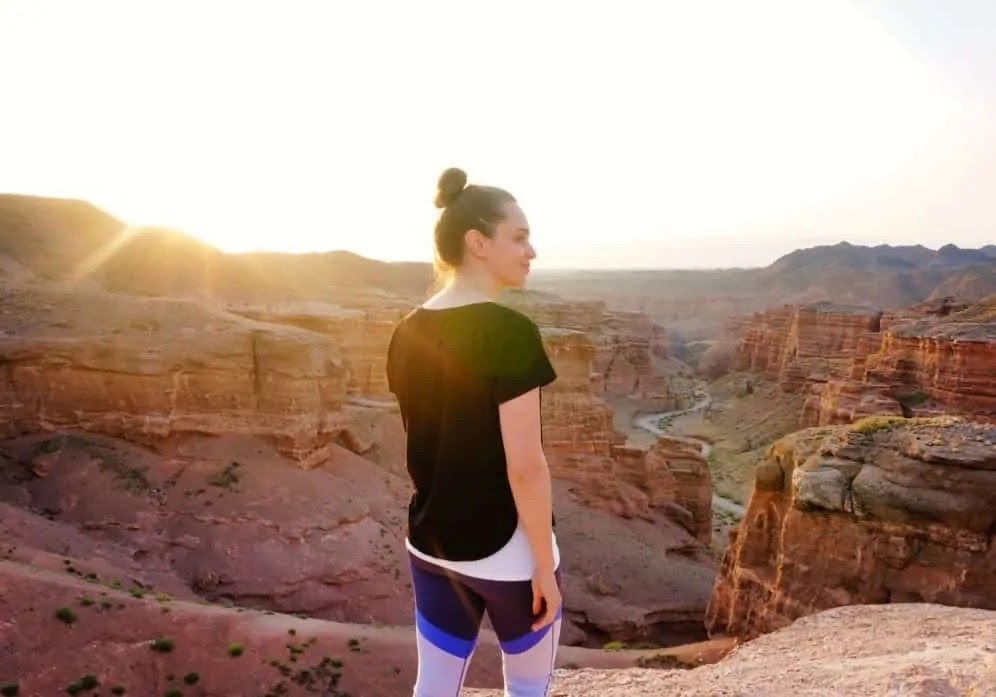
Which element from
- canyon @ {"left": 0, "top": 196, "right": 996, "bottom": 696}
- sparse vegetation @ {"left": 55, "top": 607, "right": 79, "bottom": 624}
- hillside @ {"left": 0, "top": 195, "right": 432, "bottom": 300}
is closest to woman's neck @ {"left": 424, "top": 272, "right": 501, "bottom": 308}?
canyon @ {"left": 0, "top": 196, "right": 996, "bottom": 696}

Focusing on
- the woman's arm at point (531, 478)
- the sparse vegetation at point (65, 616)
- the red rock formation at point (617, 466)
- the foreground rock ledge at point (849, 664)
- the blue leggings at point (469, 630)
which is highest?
the woman's arm at point (531, 478)

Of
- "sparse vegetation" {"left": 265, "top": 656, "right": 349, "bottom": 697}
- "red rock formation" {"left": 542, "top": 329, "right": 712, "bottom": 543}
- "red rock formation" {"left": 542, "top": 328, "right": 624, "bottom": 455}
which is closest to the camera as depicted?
"sparse vegetation" {"left": 265, "top": 656, "right": 349, "bottom": 697}

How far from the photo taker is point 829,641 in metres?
8.45

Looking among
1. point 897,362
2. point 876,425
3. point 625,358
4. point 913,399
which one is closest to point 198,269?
point 625,358

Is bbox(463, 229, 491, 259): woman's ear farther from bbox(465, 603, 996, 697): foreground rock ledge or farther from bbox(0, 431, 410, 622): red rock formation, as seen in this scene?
bbox(0, 431, 410, 622): red rock formation

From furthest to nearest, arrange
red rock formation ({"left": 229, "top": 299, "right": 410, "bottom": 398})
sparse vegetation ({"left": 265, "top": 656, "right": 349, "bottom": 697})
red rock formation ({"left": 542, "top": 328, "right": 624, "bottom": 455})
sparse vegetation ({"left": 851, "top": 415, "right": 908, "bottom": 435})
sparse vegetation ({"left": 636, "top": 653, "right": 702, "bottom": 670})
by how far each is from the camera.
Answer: red rock formation ({"left": 229, "top": 299, "right": 410, "bottom": 398}) < red rock formation ({"left": 542, "top": 328, "right": 624, "bottom": 455}) < sparse vegetation ({"left": 636, "top": 653, "right": 702, "bottom": 670}) < sparse vegetation ({"left": 265, "top": 656, "right": 349, "bottom": 697}) < sparse vegetation ({"left": 851, "top": 415, "right": 908, "bottom": 435})

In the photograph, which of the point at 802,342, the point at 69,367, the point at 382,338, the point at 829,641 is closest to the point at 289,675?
the point at 829,641

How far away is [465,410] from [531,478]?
1.21 ft

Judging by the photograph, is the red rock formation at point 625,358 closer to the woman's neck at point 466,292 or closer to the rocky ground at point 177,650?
the rocky ground at point 177,650

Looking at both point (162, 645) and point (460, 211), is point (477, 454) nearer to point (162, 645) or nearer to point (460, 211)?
point (460, 211)

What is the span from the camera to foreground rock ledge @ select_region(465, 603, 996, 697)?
5.76 meters

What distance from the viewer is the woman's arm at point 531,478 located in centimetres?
289

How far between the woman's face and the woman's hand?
3.97 feet

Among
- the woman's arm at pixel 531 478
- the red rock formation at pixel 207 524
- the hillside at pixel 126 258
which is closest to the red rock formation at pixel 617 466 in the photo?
the red rock formation at pixel 207 524
